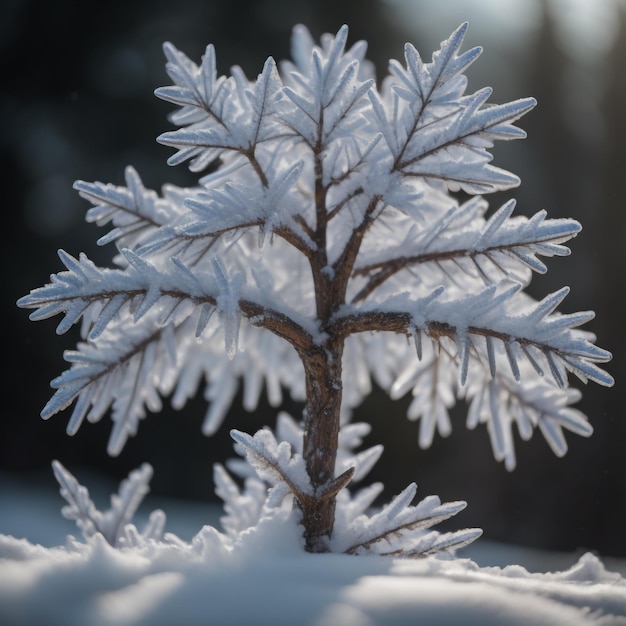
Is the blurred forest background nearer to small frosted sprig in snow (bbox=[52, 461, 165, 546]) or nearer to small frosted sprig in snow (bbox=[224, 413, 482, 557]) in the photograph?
small frosted sprig in snow (bbox=[52, 461, 165, 546])

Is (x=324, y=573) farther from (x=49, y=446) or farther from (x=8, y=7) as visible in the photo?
(x=8, y=7)

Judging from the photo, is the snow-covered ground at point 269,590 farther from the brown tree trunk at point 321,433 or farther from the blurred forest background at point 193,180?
the blurred forest background at point 193,180

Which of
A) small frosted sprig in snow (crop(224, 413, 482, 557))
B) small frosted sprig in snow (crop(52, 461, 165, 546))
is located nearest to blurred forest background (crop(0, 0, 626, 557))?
small frosted sprig in snow (crop(52, 461, 165, 546))

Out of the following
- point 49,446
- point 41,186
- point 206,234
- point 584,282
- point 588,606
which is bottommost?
point 588,606

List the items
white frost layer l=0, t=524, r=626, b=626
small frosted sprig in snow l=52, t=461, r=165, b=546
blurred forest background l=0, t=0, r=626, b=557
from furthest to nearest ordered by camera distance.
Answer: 1. blurred forest background l=0, t=0, r=626, b=557
2. small frosted sprig in snow l=52, t=461, r=165, b=546
3. white frost layer l=0, t=524, r=626, b=626

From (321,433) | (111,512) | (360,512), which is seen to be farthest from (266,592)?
(111,512)

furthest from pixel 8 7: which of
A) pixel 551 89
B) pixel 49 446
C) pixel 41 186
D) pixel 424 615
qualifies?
pixel 424 615
